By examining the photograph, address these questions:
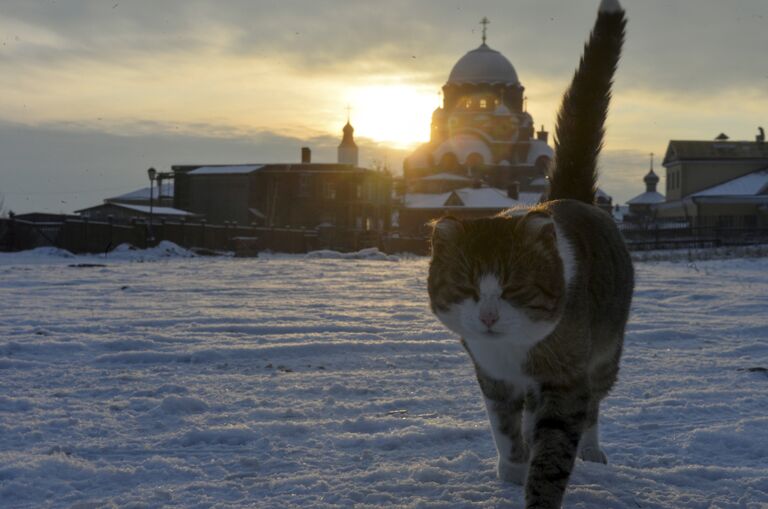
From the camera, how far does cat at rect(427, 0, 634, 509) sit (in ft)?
9.03

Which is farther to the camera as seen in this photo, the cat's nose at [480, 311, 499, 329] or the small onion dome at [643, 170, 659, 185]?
the small onion dome at [643, 170, 659, 185]

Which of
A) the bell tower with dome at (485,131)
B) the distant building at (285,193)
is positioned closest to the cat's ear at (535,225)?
the distant building at (285,193)

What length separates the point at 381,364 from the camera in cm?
596

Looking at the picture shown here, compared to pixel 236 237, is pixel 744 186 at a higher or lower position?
higher

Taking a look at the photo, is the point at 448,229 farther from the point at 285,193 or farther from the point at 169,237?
the point at 285,193

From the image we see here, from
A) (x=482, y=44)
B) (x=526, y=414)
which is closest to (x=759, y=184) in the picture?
(x=482, y=44)

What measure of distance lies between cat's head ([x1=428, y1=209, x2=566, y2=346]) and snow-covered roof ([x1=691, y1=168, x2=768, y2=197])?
53539mm

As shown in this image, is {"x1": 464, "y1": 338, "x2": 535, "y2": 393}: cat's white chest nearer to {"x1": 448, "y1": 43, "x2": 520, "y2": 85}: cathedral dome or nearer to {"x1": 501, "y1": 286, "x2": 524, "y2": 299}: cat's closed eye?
{"x1": 501, "y1": 286, "x2": 524, "y2": 299}: cat's closed eye

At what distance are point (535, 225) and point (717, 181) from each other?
57.4m

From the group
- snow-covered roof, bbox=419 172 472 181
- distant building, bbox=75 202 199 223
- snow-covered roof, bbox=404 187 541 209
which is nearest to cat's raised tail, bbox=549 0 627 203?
distant building, bbox=75 202 199 223

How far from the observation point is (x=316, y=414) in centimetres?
437

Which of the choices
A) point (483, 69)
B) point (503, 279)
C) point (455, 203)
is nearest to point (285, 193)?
point (455, 203)

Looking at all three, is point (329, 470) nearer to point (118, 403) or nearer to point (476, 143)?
point (118, 403)

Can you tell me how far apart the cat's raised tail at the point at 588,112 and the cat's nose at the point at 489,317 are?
5.99 feet
